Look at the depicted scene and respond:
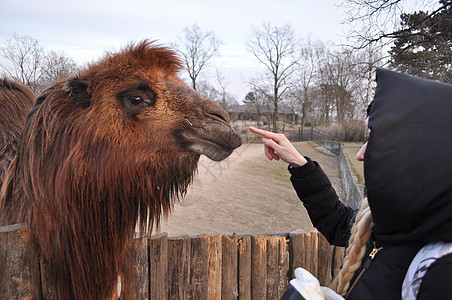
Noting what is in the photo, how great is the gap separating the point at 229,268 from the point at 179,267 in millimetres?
531

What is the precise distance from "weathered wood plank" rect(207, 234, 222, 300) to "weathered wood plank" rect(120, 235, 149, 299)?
2.01 feet

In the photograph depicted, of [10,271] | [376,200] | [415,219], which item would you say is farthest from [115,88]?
[415,219]

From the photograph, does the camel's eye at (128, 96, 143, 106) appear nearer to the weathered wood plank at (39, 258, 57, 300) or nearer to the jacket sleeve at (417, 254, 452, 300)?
the weathered wood plank at (39, 258, 57, 300)

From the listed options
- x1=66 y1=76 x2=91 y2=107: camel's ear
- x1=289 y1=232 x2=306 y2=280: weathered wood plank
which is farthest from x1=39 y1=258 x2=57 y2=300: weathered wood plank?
x1=289 y1=232 x2=306 y2=280: weathered wood plank

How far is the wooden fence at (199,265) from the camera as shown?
206cm

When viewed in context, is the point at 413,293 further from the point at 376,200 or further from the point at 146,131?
the point at 146,131

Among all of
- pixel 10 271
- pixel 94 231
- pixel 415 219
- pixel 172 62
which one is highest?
pixel 172 62

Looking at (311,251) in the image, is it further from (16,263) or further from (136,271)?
(16,263)

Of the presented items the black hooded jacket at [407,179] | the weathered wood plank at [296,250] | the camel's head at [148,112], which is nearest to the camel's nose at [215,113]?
the camel's head at [148,112]

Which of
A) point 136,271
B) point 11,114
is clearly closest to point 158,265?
point 136,271

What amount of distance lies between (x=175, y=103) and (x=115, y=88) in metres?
0.40

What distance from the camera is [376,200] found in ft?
3.94

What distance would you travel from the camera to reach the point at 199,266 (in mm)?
2998

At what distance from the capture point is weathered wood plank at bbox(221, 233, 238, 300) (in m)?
3.14
